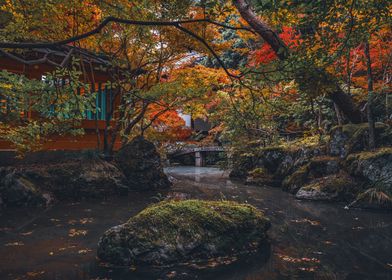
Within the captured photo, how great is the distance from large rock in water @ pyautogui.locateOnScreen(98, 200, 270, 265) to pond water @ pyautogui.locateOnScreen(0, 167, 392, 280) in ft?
0.90

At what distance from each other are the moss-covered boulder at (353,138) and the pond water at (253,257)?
3422 millimetres

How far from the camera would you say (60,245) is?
7.51 meters

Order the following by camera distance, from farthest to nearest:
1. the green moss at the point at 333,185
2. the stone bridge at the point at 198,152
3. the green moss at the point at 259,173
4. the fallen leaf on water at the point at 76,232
Answer: the stone bridge at the point at 198,152, the green moss at the point at 259,173, the green moss at the point at 333,185, the fallen leaf on water at the point at 76,232

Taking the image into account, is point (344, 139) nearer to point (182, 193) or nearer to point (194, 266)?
point (182, 193)

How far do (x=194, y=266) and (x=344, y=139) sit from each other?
11.3 metres

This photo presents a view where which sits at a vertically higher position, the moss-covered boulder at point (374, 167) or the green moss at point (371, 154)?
the green moss at point (371, 154)

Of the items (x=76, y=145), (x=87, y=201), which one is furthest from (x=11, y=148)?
(x=87, y=201)

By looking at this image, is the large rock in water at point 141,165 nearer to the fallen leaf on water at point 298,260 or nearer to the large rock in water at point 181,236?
the large rock in water at point 181,236

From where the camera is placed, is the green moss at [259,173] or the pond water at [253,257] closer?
the pond water at [253,257]

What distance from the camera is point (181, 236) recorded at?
254 inches

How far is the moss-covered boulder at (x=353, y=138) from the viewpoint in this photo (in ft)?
45.3

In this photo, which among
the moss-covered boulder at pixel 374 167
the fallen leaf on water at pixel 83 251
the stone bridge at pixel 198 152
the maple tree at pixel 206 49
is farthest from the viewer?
the stone bridge at pixel 198 152

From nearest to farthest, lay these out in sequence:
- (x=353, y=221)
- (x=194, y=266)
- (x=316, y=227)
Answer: (x=194, y=266)
(x=316, y=227)
(x=353, y=221)

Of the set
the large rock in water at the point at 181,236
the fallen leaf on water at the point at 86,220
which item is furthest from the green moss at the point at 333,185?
the fallen leaf on water at the point at 86,220
